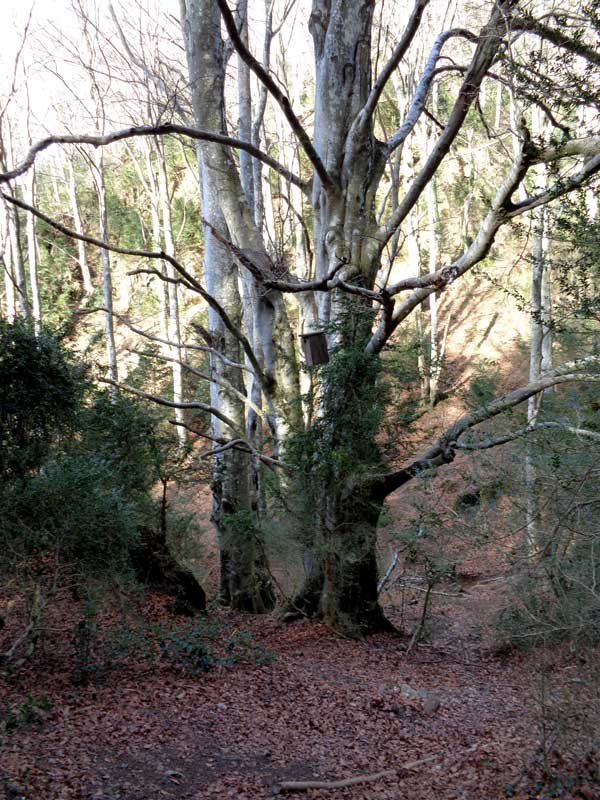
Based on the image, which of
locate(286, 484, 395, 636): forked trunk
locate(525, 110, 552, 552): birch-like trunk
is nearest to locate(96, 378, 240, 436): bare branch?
locate(286, 484, 395, 636): forked trunk

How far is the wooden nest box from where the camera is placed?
9141mm

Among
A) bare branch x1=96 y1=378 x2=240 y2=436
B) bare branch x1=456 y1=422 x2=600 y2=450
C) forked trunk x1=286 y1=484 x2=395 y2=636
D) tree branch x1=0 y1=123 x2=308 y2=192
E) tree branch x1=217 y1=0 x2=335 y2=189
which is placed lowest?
forked trunk x1=286 y1=484 x2=395 y2=636

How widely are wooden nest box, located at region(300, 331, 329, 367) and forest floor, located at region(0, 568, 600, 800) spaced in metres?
3.60

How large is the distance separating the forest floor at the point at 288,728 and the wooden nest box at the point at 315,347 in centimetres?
360

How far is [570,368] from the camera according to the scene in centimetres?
768

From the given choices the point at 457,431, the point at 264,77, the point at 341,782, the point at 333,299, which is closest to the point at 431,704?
the point at 341,782

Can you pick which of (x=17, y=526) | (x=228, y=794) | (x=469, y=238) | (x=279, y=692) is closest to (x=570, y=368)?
(x=279, y=692)

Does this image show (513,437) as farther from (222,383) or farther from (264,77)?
(222,383)

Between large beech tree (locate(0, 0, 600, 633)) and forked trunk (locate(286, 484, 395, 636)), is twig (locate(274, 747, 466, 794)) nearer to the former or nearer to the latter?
large beech tree (locate(0, 0, 600, 633))

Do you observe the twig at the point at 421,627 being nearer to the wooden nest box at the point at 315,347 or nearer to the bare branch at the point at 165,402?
the wooden nest box at the point at 315,347

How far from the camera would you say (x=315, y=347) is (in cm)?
Answer: 918

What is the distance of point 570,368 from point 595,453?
5.45 ft

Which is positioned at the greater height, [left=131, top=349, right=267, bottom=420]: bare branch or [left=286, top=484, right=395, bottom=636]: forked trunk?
[left=131, top=349, right=267, bottom=420]: bare branch

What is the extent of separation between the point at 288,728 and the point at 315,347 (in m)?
4.56
